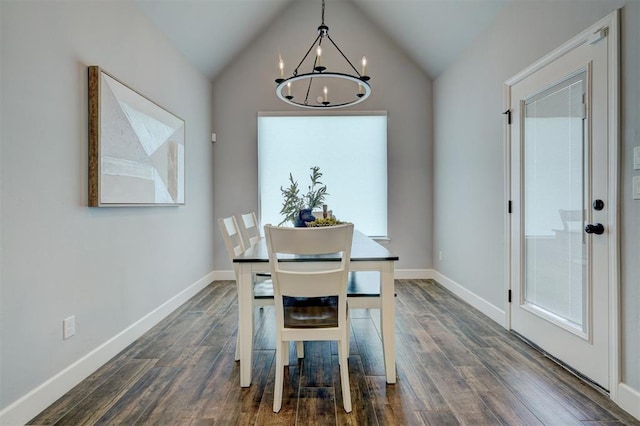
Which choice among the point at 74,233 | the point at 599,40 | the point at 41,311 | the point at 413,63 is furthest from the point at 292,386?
the point at 413,63

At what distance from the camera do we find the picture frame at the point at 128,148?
215 centimetres

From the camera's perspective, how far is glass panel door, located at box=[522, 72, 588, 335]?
6.83 ft

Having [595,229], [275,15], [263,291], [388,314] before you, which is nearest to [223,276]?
[263,291]

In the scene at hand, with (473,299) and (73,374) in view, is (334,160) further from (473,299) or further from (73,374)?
(73,374)

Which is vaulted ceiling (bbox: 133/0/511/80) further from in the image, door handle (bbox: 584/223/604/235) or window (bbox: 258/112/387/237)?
door handle (bbox: 584/223/604/235)

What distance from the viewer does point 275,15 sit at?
4.37 metres

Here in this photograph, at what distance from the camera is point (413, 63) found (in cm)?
456

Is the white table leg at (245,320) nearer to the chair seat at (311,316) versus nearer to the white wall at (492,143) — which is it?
the chair seat at (311,316)

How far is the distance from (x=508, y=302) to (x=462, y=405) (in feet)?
4.51

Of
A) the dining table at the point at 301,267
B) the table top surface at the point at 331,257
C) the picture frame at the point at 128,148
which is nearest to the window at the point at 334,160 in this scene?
the picture frame at the point at 128,148

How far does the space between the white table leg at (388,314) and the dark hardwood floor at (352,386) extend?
11 cm

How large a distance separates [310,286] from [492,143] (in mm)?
2364

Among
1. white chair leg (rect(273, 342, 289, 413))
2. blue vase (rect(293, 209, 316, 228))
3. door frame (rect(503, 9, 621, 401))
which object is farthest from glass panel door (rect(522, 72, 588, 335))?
white chair leg (rect(273, 342, 289, 413))

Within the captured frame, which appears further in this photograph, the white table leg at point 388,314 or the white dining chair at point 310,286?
the white table leg at point 388,314
